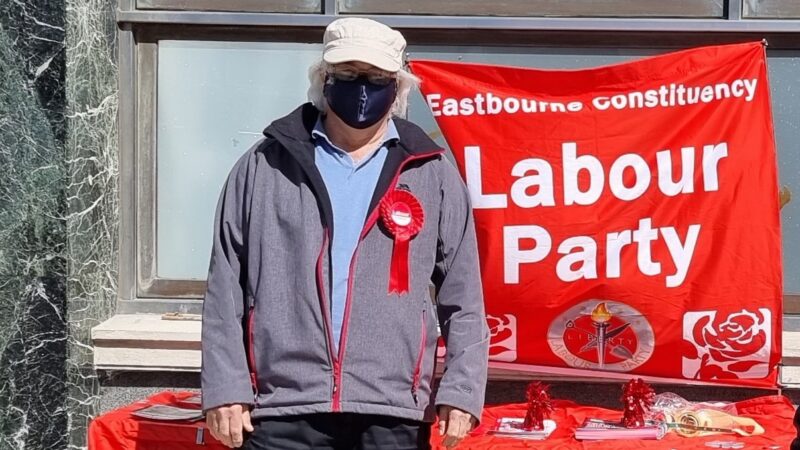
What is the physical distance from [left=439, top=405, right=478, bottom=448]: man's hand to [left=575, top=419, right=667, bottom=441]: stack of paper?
1.12 m

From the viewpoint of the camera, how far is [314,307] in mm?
2613

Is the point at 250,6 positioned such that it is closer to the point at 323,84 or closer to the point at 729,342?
the point at 323,84

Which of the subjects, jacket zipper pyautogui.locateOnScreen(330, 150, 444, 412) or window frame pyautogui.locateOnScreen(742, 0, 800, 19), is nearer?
jacket zipper pyautogui.locateOnScreen(330, 150, 444, 412)

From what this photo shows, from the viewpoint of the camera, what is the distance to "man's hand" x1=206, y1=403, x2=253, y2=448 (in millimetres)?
2619

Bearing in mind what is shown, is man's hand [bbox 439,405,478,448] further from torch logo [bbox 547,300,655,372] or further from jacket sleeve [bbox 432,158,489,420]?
torch logo [bbox 547,300,655,372]

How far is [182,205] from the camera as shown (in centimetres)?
449

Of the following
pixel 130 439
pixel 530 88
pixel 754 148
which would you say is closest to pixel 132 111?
pixel 130 439

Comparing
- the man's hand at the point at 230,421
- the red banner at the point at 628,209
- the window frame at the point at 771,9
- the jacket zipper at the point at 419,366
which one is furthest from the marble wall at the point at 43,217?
the window frame at the point at 771,9

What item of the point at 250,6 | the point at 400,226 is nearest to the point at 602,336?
the point at 400,226

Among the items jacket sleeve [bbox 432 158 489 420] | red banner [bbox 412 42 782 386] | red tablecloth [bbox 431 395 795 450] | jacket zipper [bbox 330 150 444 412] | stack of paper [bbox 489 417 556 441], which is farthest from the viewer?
red banner [bbox 412 42 782 386]

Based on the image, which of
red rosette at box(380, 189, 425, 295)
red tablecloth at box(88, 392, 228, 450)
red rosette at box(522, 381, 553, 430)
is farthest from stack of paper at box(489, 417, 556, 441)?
red rosette at box(380, 189, 425, 295)

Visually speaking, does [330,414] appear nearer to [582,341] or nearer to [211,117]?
[582,341]

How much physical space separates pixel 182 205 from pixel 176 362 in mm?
718

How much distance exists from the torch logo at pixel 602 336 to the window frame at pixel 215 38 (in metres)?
0.80
